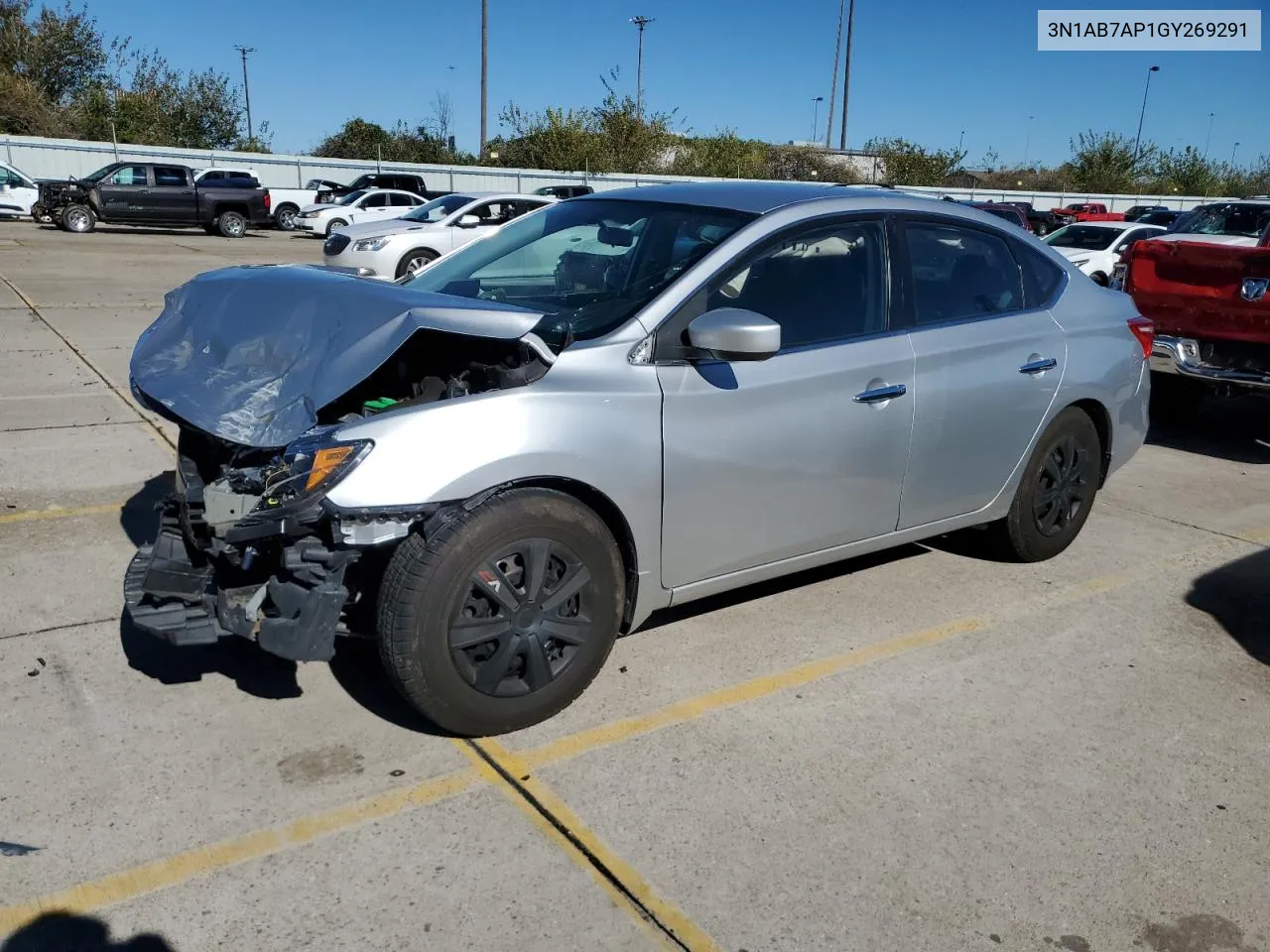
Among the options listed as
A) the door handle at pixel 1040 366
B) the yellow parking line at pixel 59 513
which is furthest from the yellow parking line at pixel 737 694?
the yellow parking line at pixel 59 513

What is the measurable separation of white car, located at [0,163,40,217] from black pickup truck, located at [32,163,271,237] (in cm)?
150

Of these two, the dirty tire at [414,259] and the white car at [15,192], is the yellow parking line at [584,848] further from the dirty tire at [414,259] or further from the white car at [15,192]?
the white car at [15,192]

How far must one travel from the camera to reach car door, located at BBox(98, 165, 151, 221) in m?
26.5

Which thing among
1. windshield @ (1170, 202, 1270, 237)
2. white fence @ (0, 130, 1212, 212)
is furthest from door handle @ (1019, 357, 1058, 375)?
white fence @ (0, 130, 1212, 212)

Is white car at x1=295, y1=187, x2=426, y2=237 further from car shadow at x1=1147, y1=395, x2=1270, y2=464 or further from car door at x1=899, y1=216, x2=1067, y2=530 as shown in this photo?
car door at x1=899, y1=216, x2=1067, y2=530

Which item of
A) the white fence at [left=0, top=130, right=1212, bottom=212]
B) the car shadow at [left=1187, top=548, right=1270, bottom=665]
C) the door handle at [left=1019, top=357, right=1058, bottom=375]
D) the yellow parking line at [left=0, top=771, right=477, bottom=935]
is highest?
the white fence at [left=0, top=130, right=1212, bottom=212]

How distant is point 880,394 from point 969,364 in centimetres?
61

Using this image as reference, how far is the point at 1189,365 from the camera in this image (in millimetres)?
7867

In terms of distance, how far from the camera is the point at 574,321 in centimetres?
382

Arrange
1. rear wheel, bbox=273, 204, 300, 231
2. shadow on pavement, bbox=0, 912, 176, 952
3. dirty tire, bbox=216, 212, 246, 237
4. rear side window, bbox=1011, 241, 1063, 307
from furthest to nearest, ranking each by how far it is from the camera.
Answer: rear wheel, bbox=273, 204, 300, 231 → dirty tire, bbox=216, 212, 246, 237 → rear side window, bbox=1011, 241, 1063, 307 → shadow on pavement, bbox=0, 912, 176, 952

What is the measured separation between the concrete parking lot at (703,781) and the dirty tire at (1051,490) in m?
0.17

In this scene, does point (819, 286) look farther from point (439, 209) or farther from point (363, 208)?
point (363, 208)

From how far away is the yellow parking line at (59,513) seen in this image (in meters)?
5.48

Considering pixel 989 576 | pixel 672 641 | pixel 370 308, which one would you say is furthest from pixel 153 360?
pixel 989 576
